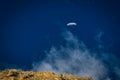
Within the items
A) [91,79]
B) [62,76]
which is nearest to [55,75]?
[62,76]

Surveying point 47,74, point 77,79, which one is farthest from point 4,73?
point 77,79

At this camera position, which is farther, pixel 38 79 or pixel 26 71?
pixel 26 71

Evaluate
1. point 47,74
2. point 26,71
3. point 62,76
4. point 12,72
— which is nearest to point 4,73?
point 12,72

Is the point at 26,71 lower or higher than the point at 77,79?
higher

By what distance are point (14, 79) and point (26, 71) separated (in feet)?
15.4

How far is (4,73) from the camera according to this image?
156ft

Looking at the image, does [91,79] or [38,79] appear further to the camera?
[91,79]

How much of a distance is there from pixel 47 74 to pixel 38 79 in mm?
3446

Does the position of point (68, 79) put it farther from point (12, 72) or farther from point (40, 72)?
point (12, 72)

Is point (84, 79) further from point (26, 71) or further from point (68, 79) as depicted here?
point (26, 71)

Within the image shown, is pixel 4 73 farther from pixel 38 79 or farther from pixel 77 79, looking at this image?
pixel 77 79

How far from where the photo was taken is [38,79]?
4578cm

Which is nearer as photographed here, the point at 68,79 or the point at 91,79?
the point at 68,79

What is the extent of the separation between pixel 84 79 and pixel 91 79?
81.3 inches
